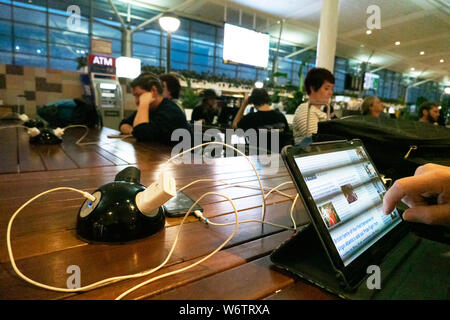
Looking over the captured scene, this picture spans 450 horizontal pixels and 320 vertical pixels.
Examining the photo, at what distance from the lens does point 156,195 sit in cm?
46

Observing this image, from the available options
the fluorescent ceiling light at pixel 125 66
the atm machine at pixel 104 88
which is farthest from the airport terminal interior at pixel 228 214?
the fluorescent ceiling light at pixel 125 66

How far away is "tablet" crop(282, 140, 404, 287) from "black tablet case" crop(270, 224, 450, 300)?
2cm

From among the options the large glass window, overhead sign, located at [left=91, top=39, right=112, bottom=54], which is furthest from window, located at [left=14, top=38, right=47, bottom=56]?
overhead sign, located at [left=91, top=39, right=112, bottom=54]

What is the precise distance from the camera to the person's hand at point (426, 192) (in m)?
0.41

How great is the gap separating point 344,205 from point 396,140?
59 cm

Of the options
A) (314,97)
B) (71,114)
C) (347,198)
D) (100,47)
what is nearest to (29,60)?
(100,47)

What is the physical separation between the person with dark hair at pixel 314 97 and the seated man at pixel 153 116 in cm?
82

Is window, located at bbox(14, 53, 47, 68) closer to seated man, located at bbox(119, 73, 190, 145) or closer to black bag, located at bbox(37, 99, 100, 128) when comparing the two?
black bag, located at bbox(37, 99, 100, 128)

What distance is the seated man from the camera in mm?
1931

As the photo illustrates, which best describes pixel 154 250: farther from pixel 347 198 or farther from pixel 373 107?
pixel 373 107

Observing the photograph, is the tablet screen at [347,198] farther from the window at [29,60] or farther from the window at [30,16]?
the window at [30,16]

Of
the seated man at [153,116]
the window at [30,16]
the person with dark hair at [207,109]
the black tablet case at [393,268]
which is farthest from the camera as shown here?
the window at [30,16]

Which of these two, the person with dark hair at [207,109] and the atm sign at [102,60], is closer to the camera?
the person with dark hair at [207,109]
